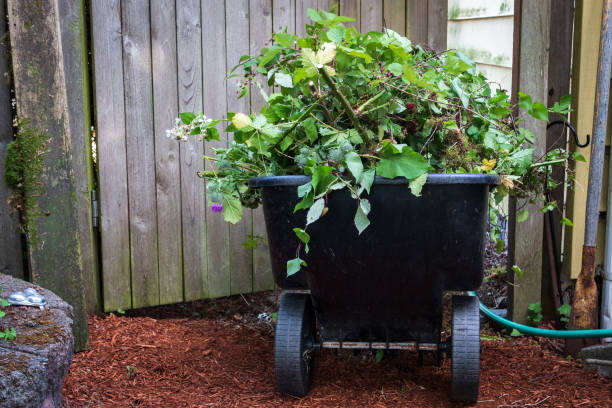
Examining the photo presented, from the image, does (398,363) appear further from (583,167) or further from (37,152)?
(37,152)

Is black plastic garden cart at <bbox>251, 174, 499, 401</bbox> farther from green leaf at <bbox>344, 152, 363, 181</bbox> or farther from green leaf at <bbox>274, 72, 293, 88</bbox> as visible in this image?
green leaf at <bbox>274, 72, 293, 88</bbox>

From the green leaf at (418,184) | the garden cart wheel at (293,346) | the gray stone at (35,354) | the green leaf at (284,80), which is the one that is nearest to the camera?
the gray stone at (35,354)

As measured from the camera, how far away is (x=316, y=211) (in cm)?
156

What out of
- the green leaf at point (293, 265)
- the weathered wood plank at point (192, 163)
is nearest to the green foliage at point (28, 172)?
the weathered wood plank at point (192, 163)

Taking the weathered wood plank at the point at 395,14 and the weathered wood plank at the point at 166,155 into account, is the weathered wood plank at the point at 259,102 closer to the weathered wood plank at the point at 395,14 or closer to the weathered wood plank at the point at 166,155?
the weathered wood plank at the point at 166,155

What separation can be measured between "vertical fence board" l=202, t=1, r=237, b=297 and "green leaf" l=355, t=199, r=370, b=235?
4.67ft

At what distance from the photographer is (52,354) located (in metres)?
1.56

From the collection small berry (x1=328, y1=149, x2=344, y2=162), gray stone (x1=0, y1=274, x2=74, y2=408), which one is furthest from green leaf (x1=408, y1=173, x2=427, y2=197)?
gray stone (x1=0, y1=274, x2=74, y2=408)

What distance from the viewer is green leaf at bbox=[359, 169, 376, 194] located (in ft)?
5.14

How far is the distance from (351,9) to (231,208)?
5.67 feet

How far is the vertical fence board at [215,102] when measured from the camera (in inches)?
110

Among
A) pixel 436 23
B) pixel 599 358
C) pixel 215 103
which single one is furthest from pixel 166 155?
pixel 599 358

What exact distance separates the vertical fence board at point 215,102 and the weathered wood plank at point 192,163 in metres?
0.03

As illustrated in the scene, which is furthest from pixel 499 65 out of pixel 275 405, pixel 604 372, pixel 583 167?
pixel 275 405
